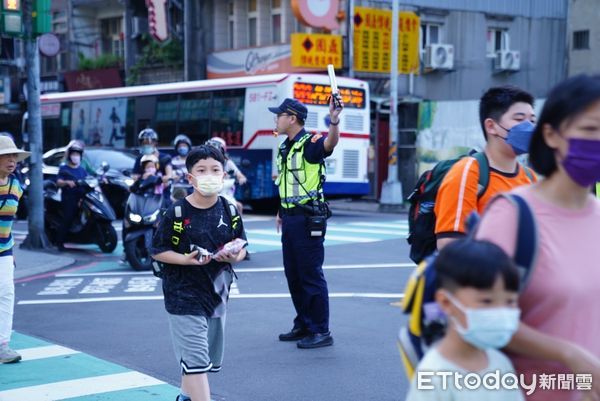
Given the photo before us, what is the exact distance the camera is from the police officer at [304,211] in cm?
729

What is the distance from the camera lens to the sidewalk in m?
11.8

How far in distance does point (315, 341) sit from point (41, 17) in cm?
818

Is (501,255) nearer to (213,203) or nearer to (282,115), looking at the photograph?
(213,203)

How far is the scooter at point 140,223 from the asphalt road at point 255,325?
0.96ft

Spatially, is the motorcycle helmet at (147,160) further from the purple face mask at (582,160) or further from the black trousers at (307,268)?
the purple face mask at (582,160)

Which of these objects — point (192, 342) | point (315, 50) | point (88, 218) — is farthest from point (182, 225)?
point (315, 50)

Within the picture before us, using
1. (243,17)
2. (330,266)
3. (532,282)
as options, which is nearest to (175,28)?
(243,17)

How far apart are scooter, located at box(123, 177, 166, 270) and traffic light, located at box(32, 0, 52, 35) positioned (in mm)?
3314

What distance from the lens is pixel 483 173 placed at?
4.03 metres

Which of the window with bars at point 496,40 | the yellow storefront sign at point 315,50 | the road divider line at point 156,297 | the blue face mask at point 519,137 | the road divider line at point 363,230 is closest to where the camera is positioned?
the blue face mask at point 519,137

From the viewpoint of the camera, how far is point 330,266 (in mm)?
12250

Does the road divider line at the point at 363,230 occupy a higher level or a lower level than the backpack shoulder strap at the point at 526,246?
lower

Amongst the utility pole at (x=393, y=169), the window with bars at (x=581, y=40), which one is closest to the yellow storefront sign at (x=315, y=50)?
the utility pole at (x=393, y=169)

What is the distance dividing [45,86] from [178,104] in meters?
16.6
